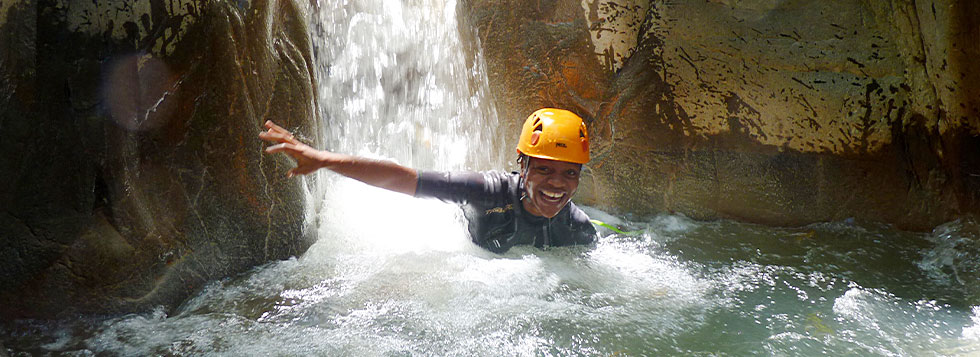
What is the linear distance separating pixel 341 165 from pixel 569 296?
4.07 feet

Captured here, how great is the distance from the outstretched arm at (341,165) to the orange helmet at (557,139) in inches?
26.6

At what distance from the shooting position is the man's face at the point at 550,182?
3.19m

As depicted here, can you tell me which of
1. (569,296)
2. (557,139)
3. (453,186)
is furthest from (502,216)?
(569,296)

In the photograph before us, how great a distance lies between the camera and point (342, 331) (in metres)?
2.41

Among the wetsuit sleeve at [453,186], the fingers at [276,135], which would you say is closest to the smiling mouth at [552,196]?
the wetsuit sleeve at [453,186]

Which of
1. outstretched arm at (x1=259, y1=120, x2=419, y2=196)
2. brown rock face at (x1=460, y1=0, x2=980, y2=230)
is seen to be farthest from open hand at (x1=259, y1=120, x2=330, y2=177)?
brown rock face at (x1=460, y1=0, x2=980, y2=230)

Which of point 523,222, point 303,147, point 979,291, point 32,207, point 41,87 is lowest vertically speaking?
point 979,291

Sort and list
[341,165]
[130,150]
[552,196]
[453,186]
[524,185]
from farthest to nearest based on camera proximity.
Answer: [524,185] < [552,196] < [453,186] < [341,165] < [130,150]

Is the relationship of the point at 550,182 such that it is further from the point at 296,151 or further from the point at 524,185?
the point at 296,151

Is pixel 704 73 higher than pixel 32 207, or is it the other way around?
pixel 704 73

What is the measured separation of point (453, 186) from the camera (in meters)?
3.11

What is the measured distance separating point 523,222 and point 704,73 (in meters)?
1.67

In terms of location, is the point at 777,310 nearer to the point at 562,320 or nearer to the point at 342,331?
the point at 562,320

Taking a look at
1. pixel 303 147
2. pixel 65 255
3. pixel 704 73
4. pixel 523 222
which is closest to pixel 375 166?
pixel 303 147
